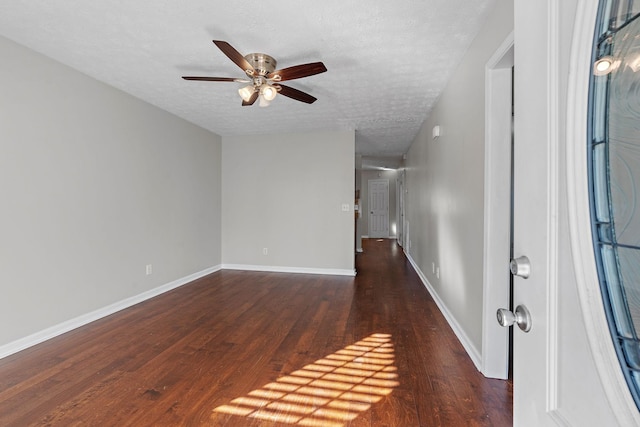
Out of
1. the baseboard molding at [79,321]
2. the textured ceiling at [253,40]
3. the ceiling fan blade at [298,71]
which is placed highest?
the textured ceiling at [253,40]

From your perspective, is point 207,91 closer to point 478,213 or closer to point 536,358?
point 478,213

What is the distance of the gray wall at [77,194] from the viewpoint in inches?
87.2

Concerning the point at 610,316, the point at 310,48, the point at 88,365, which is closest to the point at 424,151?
the point at 310,48

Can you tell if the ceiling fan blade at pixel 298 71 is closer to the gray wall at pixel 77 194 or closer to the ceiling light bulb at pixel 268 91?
the ceiling light bulb at pixel 268 91

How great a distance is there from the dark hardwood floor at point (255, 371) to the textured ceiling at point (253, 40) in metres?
2.41

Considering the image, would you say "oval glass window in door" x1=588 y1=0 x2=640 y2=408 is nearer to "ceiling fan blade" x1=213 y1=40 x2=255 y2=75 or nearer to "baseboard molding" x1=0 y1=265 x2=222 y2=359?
"ceiling fan blade" x1=213 y1=40 x2=255 y2=75

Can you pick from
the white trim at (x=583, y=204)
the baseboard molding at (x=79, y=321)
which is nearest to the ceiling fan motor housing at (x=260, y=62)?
the white trim at (x=583, y=204)

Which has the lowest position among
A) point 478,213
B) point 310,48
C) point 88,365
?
point 88,365

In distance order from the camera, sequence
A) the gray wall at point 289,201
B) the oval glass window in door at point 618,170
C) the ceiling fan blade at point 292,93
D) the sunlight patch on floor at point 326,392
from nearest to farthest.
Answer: the oval glass window in door at point 618,170 < the sunlight patch on floor at point 326,392 < the ceiling fan blade at point 292,93 < the gray wall at point 289,201

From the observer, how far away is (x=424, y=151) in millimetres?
4180

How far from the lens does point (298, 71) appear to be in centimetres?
217

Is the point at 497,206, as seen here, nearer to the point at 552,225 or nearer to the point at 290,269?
the point at 552,225

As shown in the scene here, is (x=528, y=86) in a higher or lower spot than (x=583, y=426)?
higher

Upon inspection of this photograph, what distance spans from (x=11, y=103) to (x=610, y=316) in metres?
3.49
